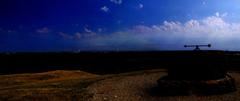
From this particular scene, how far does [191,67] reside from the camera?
1789cm

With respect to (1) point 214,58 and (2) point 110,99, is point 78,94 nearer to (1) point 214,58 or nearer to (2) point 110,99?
(2) point 110,99

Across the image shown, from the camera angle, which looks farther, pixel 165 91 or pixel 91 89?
pixel 91 89

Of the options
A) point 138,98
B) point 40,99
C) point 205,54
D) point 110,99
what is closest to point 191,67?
point 205,54

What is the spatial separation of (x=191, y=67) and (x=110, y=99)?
4.83 meters

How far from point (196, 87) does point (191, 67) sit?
1.20 metres

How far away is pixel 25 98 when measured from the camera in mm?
17922

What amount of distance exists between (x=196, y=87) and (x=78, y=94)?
262 inches

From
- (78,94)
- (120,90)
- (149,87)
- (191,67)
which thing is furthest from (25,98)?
(191,67)

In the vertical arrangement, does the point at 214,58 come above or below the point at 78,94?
above

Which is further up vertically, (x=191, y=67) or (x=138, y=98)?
(x=191, y=67)

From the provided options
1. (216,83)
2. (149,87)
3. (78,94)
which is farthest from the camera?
(149,87)

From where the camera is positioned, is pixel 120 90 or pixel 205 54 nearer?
pixel 205 54

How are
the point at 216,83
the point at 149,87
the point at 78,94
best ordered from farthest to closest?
the point at 149,87 → the point at 78,94 → the point at 216,83

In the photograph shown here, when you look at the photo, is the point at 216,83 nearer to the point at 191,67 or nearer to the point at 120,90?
the point at 191,67
